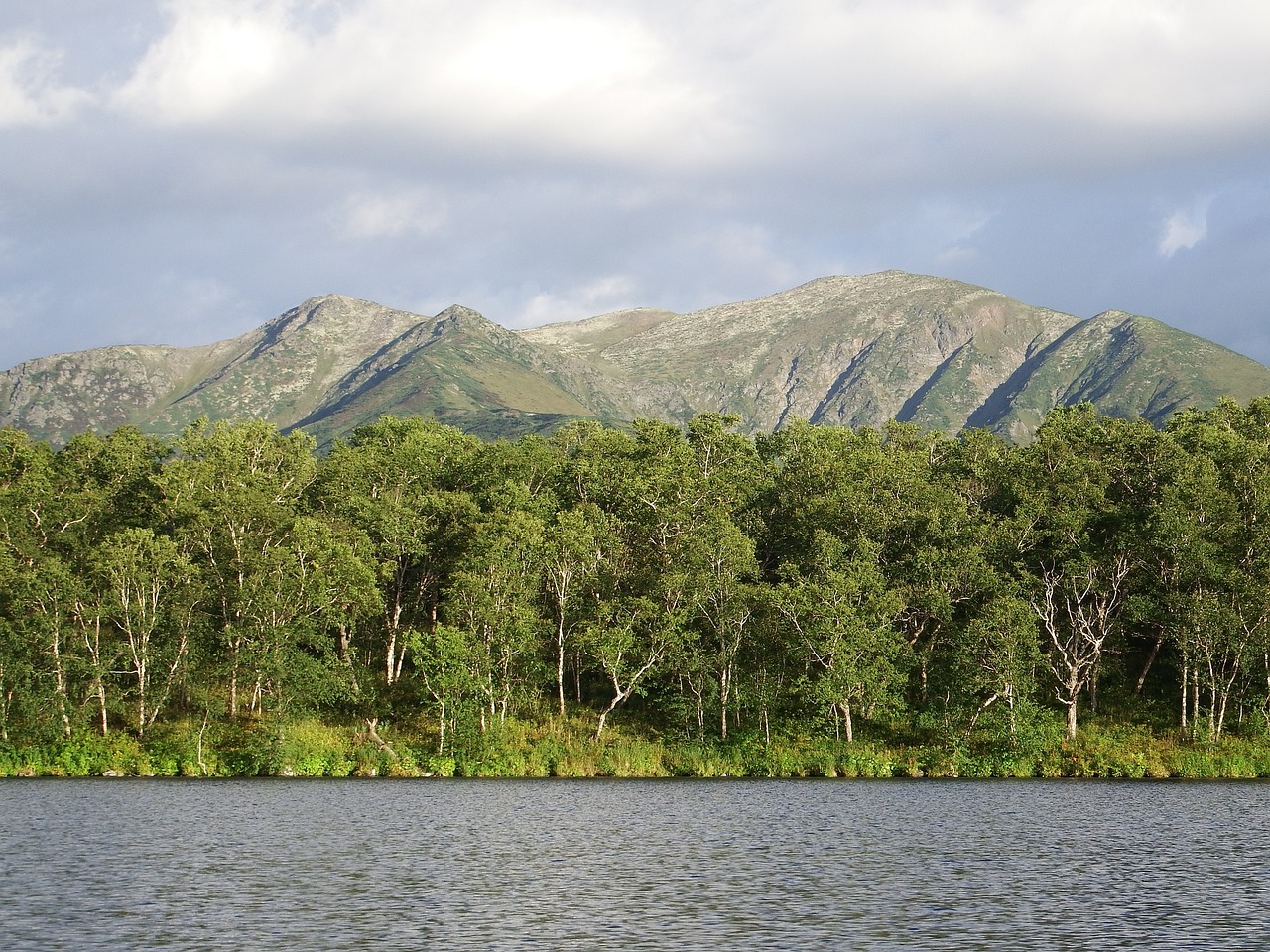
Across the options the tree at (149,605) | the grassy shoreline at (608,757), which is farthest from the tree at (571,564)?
the tree at (149,605)

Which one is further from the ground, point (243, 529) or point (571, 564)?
point (243, 529)

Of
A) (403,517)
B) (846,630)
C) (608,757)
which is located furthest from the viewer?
(403,517)

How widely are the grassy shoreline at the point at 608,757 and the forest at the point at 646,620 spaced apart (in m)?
0.25

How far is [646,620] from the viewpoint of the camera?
103 metres

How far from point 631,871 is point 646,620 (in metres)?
57.4

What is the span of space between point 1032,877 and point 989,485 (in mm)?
82339

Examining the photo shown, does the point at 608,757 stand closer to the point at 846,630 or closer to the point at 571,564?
the point at 571,564

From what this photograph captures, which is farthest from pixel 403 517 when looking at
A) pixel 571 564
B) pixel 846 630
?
pixel 846 630

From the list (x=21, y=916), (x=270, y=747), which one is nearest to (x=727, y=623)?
(x=270, y=747)

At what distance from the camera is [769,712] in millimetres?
102188

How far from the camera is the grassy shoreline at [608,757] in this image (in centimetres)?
9006

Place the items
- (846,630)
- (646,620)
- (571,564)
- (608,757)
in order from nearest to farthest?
(846,630) < (608,757) < (646,620) < (571,564)

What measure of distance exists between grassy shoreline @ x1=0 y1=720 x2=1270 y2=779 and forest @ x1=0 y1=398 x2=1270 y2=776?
25 cm

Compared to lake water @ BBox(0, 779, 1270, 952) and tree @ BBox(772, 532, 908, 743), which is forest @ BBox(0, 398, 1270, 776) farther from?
lake water @ BBox(0, 779, 1270, 952)
